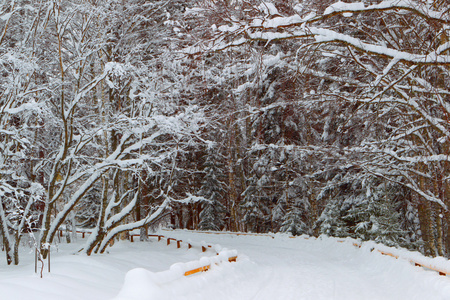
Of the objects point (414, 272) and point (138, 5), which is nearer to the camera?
point (414, 272)

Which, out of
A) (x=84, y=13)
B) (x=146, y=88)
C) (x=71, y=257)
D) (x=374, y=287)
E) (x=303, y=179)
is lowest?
(x=374, y=287)

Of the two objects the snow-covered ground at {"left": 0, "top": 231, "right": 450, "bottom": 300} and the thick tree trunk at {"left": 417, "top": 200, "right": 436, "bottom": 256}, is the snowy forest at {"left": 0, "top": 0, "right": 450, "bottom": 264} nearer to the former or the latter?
the thick tree trunk at {"left": 417, "top": 200, "right": 436, "bottom": 256}

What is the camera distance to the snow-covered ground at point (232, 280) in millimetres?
6707

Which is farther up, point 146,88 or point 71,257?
point 146,88

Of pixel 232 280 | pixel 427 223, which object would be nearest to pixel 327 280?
pixel 232 280

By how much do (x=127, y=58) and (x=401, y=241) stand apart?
16.8 metres

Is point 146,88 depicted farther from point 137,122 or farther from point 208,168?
point 208,168

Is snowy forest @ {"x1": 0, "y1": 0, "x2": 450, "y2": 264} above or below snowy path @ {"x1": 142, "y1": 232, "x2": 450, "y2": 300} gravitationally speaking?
above

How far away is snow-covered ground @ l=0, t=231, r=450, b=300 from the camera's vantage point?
22.0ft

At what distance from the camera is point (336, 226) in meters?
24.4

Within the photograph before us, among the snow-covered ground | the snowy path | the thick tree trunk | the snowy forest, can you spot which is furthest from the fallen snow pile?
the thick tree trunk

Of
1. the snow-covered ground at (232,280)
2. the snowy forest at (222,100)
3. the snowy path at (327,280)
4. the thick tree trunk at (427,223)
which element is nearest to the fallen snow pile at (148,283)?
the snow-covered ground at (232,280)

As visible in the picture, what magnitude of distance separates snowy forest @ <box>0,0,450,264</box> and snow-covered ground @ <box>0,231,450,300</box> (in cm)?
132

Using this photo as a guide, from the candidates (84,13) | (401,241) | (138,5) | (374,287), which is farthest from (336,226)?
(84,13)
